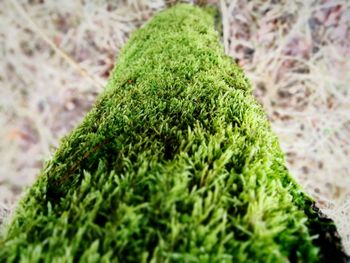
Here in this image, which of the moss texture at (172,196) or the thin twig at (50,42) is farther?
the thin twig at (50,42)

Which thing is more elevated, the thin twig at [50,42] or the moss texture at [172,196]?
the thin twig at [50,42]

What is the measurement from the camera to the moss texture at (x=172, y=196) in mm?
947

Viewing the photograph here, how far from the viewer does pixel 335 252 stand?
3.55 ft

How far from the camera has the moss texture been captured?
0.95 meters

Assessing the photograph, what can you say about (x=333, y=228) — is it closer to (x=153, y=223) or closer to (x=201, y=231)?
(x=201, y=231)

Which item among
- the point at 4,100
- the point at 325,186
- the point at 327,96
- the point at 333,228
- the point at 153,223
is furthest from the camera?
the point at 4,100

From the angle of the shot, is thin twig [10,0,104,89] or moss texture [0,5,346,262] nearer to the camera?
moss texture [0,5,346,262]

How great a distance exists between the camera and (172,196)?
104 cm

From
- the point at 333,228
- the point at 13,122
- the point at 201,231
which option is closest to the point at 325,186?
the point at 333,228

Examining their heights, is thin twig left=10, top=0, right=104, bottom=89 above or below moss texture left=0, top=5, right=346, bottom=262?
above

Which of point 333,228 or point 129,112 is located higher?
point 129,112

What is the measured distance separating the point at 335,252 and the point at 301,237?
13 cm

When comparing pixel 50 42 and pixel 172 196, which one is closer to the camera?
pixel 172 196

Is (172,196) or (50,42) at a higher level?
(50,42)
